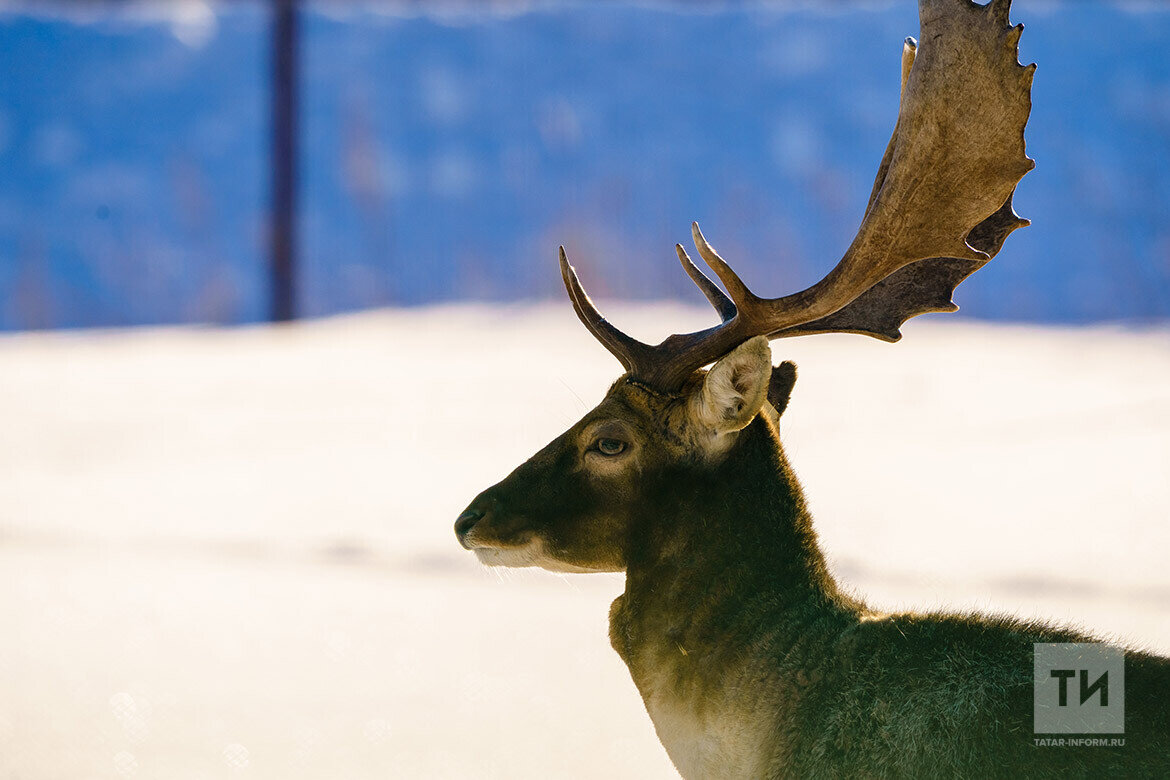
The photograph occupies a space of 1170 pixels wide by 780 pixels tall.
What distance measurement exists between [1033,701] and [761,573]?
84 centimetres

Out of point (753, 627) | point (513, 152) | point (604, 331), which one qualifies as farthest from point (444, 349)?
point (513, 152)

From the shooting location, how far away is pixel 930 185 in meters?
4.27

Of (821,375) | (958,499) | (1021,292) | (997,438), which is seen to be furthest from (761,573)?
(1021,292)

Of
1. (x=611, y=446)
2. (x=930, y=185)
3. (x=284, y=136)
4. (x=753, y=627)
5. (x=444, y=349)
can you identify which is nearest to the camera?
(x=753, y=627)

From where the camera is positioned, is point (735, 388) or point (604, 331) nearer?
point (735, 388)

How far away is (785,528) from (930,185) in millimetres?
1181

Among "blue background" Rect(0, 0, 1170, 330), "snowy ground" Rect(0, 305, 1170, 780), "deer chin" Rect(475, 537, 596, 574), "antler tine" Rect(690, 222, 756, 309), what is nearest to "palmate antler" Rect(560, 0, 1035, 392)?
"antler tine" Rect(690, 222, 756, 309)

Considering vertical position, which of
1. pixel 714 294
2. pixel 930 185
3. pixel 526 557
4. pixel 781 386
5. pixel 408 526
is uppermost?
pixel 408 526

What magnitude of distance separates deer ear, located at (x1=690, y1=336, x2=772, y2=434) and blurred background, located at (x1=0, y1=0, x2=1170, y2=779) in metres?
0.74

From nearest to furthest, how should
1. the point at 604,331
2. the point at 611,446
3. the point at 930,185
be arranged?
the point at 611,446, the point at 930,185, the point at 604,331

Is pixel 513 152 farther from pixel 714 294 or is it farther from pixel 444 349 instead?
pixel 714 294

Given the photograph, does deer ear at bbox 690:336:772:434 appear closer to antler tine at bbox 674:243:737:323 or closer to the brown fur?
the brown fur

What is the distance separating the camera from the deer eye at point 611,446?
4.14 metres

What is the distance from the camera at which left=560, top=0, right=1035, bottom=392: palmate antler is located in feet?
13.7
